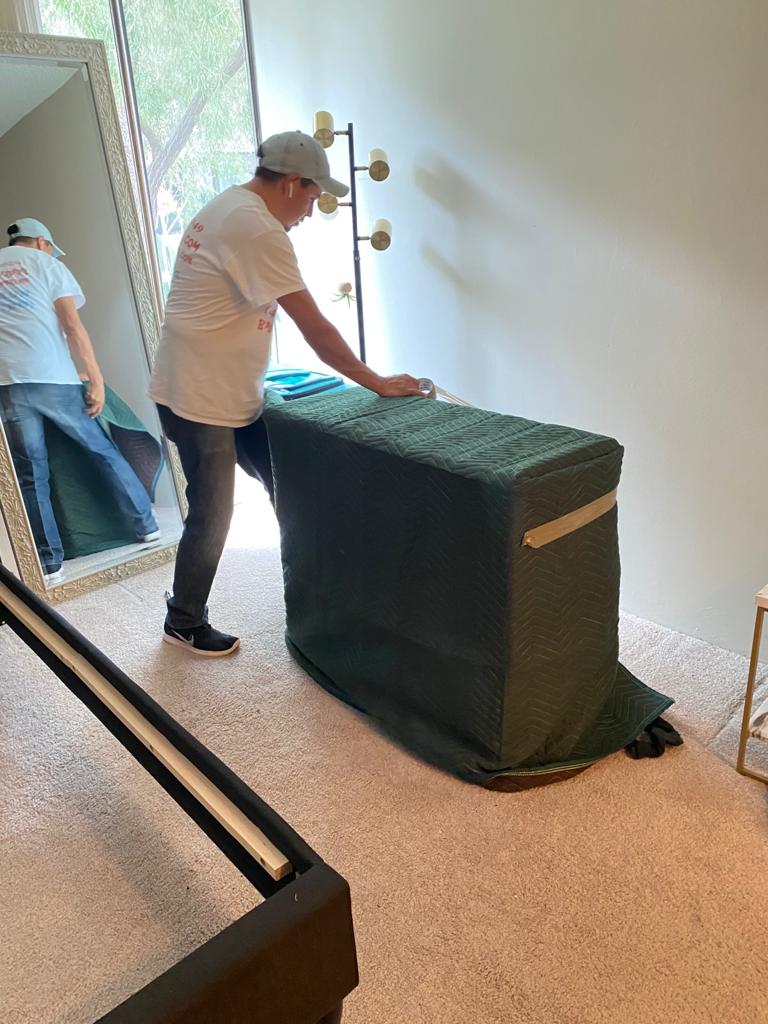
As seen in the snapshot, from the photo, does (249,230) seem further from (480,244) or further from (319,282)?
(319,282)

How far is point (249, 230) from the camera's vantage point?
1.75 meters

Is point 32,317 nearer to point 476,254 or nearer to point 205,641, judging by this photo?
point 205,641

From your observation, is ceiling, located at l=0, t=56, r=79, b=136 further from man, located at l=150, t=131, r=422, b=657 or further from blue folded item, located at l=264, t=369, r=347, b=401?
blue folded item, located at l=264, t=369, r=347, b=401

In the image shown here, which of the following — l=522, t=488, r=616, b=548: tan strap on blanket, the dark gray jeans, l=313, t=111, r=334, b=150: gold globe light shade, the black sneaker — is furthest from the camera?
l=313, t=111, r=334, b=150: gold globe light shade

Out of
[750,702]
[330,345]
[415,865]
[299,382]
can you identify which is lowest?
[415,865]

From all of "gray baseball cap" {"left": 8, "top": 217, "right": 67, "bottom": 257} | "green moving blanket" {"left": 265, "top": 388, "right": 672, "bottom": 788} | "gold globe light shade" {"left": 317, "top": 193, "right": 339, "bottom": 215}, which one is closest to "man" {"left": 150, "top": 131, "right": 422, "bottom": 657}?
"green moving blanket" {"left": 265, "top": 388, "right": 672, "bottom": 788}

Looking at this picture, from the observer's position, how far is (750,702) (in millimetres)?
1570

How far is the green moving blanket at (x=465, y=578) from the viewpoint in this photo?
4.89 feet

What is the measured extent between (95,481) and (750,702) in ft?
6.73

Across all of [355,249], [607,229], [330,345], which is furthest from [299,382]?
[607,229]

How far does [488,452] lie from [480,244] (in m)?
1.03

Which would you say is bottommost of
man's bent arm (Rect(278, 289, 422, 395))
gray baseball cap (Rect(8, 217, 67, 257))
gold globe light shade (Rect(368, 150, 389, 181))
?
man's bent arm (Rect(278, 289, 422, 395))

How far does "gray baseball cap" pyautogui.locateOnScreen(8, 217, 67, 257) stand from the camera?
2.32 m

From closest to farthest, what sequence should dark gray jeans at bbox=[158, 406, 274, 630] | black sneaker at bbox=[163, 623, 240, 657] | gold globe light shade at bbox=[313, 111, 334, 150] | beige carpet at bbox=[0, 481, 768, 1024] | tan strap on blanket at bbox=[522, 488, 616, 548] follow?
beige carpet at bbox=[0, 481, 768, 1024]
tan strap on blanket at bbox=[522, 488, 616, 548]
dark gray jeans at bbox=[158, 406, 274, 630]
black sneaker at bbox=[163, 623, 240, 657]
gold globe light shade at bbox=[313, 111, 334, 150]
